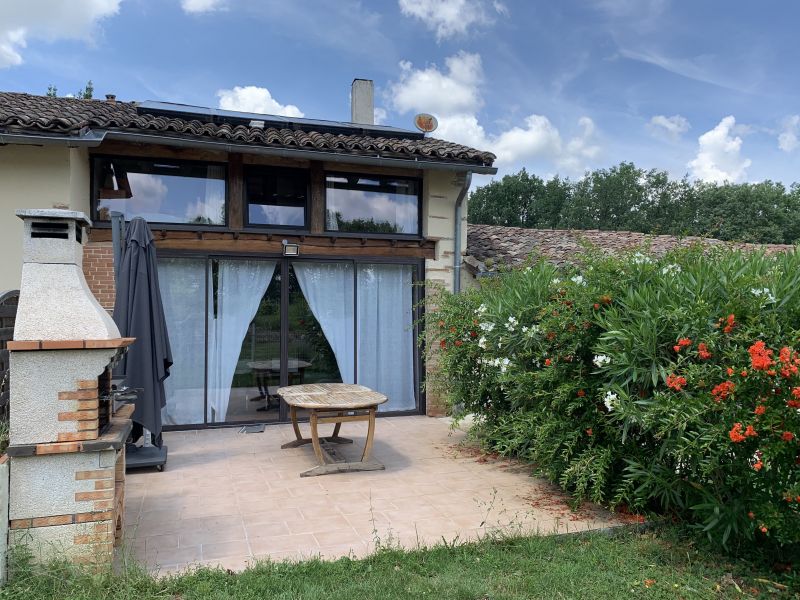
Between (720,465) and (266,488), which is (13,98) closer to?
(266,488)

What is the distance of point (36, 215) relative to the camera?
3.04 m

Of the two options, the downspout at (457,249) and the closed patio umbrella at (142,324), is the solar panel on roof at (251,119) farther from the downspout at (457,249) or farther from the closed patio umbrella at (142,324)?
the closed patio umbrella at (142,324)

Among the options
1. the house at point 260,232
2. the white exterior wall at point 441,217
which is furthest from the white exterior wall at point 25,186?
the white exterior wall at point 441,217

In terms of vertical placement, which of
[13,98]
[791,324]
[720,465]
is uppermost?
[13,98]

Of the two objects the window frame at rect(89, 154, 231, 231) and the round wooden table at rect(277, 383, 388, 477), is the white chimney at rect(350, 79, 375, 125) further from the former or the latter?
the round wooden table at rect(277, 383, 388, 477)

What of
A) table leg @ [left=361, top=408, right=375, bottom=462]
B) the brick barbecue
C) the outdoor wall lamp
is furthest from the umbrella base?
the outdoor wall lamp

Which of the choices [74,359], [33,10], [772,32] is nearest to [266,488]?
[74,359]

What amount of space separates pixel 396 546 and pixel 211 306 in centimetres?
460

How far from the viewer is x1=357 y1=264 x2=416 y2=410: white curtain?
7.88m

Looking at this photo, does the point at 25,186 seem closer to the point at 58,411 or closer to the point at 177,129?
the point at 177,129

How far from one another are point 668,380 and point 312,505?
280 cm

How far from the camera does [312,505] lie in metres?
4.37

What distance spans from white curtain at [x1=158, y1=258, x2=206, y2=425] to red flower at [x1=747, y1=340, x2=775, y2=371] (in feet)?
20.1

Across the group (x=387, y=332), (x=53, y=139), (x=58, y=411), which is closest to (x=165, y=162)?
(x=53, y=139)
